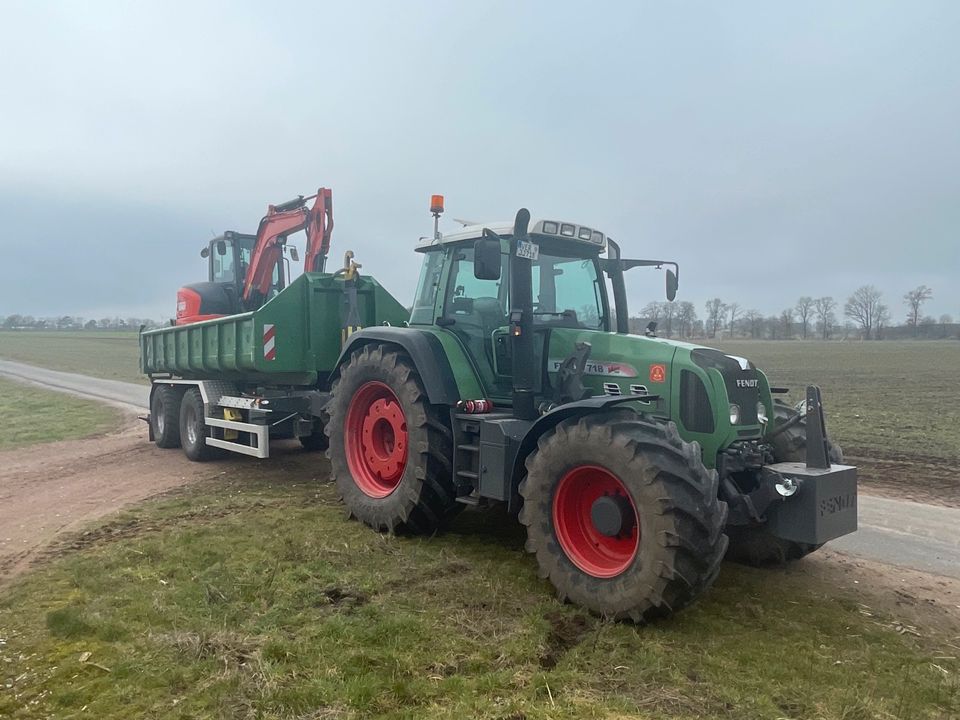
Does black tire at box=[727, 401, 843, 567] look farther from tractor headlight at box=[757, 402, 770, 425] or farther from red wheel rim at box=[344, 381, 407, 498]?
red wheel rim at box=[344, 381, 407, 498]

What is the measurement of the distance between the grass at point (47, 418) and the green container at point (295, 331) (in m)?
5.16

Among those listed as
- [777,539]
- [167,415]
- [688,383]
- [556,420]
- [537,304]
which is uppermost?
[537,304]

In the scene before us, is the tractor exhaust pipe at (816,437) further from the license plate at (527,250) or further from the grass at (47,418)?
the grass at (47,418)

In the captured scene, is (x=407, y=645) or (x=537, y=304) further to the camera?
(x=537, y=304)

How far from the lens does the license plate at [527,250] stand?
5840mm

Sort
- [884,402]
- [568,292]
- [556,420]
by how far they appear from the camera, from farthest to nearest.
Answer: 1. [884,402]
2. [568,292]
3. [556,420]

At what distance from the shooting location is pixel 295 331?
903 cm

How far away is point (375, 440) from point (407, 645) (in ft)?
10.4

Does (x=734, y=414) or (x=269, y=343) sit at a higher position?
(x=269, y=343)

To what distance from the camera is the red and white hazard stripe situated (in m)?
8.84

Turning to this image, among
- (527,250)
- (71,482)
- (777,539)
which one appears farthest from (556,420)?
(71,482)

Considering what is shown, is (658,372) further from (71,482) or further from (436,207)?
(71,482)

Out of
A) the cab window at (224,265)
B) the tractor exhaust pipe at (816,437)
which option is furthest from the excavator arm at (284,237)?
the tractor exhaust pipe at (816,437)

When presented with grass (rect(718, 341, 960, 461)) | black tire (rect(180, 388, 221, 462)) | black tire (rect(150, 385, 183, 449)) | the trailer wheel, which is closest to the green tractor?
the trailer wheel
